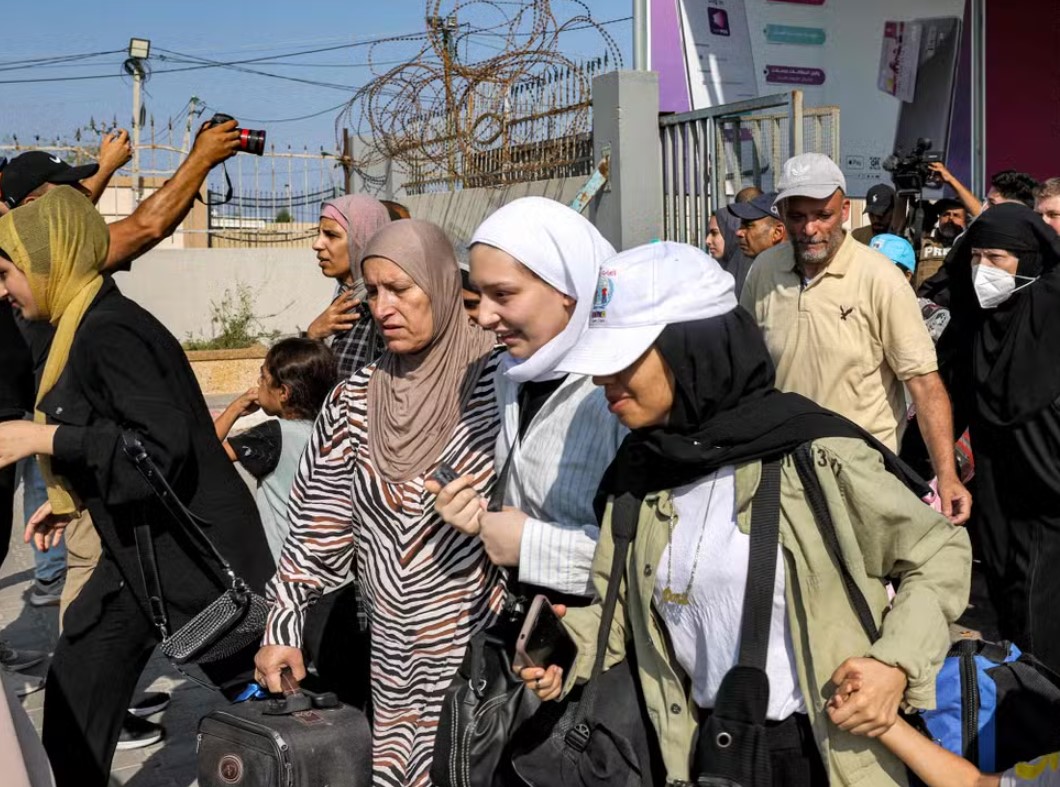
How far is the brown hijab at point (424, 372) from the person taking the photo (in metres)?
2.98

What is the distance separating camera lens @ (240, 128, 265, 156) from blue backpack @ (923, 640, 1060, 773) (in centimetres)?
338

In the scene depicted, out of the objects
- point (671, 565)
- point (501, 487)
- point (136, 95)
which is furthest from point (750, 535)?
point (136, 95)

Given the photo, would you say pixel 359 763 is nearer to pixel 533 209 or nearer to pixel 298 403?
pixel 533 209

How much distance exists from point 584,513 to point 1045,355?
2.64 m

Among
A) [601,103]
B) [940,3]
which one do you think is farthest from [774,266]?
[940,3]

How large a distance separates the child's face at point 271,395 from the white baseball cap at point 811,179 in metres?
1.92

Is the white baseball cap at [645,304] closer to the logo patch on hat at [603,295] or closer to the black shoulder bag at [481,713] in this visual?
the logo patch on hat at [603,295]

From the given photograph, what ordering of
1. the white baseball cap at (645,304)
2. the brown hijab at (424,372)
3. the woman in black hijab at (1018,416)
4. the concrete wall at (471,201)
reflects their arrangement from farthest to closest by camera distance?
the concrete wall at (471,201)
the woman in black hijab at (1018,416)
the brown hijab at (424,372)
the white baseball cap at (645,304)

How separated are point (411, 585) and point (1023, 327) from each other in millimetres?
→ 2776

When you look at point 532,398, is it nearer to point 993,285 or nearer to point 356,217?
point 356,217

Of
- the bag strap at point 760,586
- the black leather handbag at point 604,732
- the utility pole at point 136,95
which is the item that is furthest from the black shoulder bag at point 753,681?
the utility pole at point 136,95

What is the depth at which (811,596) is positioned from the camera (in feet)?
7.18

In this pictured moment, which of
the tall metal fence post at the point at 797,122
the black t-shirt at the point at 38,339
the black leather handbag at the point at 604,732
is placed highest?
the tall metal fence post at the point at 797,122

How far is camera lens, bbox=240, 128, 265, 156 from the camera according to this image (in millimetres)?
4743
